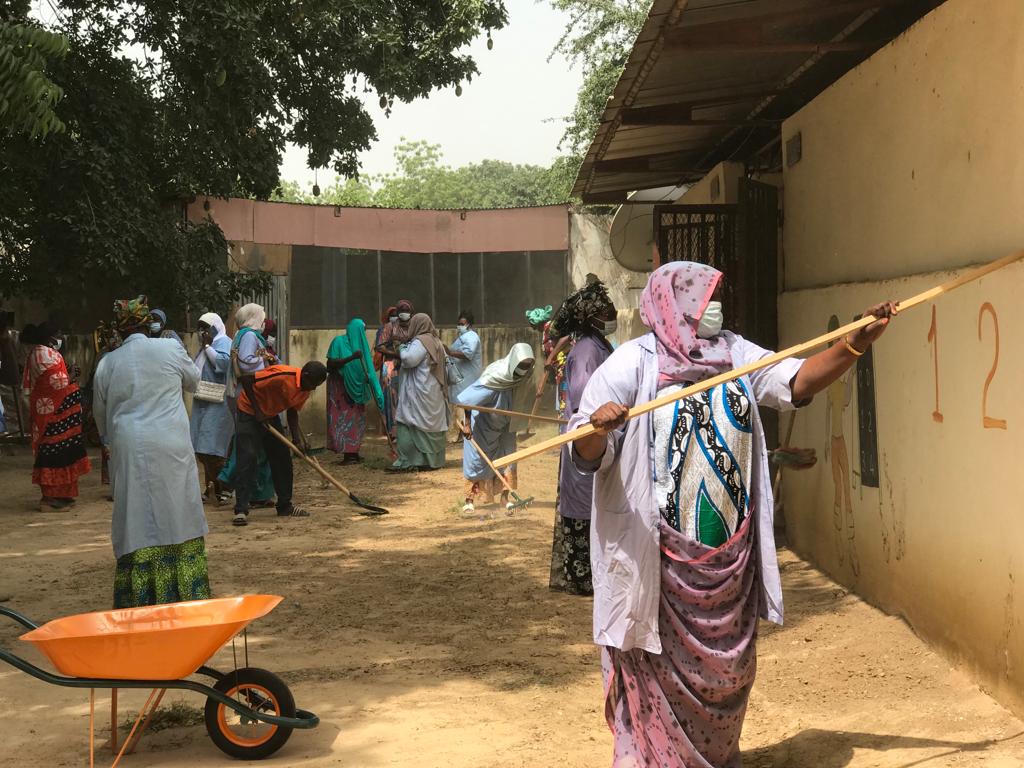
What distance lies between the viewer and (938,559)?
5352 millimetres

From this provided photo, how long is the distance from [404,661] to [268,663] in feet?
2.14

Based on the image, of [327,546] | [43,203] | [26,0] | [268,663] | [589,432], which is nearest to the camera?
[589,432]

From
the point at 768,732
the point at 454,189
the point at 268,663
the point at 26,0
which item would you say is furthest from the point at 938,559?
the point at 454,189

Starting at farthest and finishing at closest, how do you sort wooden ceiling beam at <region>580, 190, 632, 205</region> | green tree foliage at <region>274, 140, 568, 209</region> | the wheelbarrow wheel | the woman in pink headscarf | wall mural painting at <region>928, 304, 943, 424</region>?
green tree foliage at <region>274, 140, 568, 209</region>
wooden ceiling beam at <region>580, 190, 632, 205</region>
wall mural painting at <region>928, 304, 943, 424</region>
the wheelbarrow wheel
the woman in pink headscarf

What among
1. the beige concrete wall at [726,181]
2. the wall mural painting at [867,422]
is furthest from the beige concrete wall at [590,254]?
the wall mural painting at [867,422]

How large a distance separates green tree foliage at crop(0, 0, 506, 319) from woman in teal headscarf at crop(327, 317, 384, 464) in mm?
2206

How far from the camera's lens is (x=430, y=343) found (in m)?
14.1

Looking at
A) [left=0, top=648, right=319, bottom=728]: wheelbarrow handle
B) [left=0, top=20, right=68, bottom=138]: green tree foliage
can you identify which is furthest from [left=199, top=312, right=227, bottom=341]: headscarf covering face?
[left=0, top=648, right=319, bottom=728]: wheelbarrow handle

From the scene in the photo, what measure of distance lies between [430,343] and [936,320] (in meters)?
9.16

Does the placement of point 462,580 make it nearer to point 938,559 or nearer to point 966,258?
point 938,559

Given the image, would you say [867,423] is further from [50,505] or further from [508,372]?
[50,505]

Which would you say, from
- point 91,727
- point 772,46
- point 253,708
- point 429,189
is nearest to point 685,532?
point 253,708

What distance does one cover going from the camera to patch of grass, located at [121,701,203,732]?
4750 mm

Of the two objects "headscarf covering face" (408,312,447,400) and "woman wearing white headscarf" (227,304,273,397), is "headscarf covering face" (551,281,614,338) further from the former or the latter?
"headscarf covering face" (408,312,447,400)
